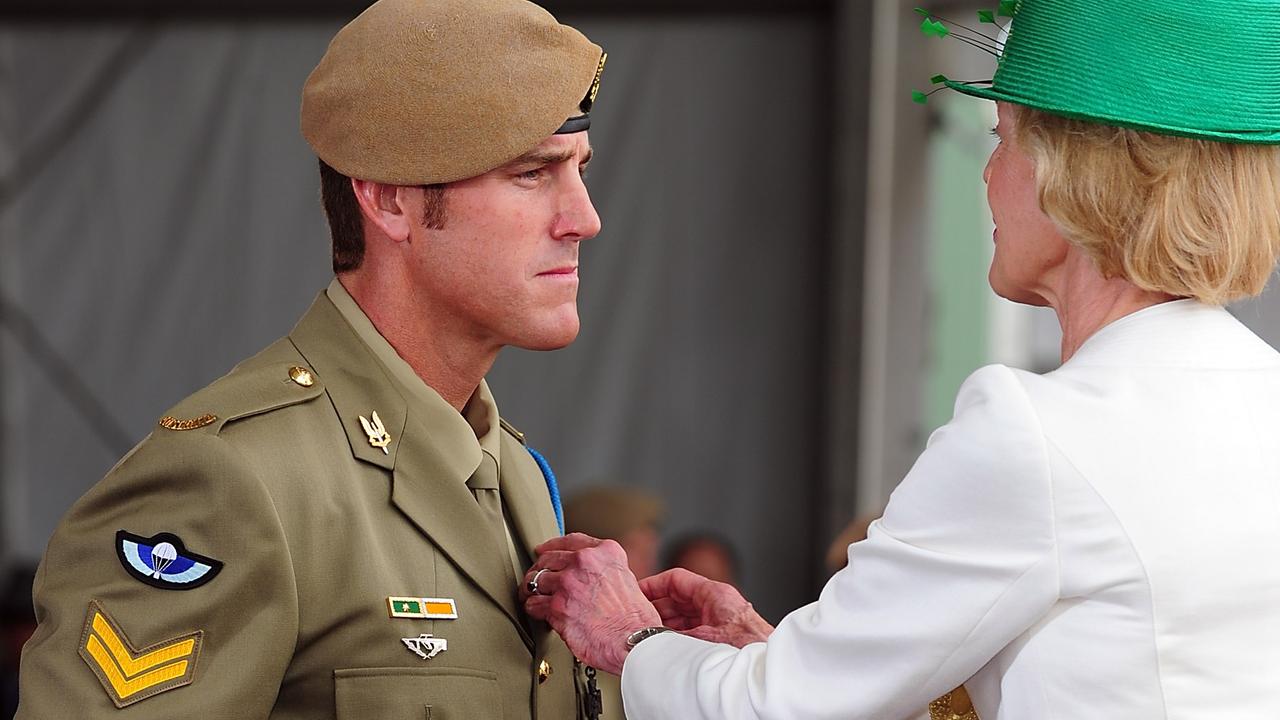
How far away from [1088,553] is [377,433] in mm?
796

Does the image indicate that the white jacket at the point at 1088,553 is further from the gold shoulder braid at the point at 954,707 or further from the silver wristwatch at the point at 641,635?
the silver wristwatch at the point at 641,635

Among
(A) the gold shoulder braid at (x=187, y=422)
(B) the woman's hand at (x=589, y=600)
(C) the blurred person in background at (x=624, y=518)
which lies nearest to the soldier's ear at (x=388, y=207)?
(A) the gold shoulder braid at (x=187, y=422)

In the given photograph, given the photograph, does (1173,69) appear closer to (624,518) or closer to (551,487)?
(551,487)

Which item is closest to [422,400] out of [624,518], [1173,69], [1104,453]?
[1104,453]

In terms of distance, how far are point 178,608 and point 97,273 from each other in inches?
175

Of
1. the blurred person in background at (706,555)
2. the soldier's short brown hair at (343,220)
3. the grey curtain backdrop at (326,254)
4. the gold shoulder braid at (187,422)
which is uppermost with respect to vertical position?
the soldier's short brown hair at (343,220)

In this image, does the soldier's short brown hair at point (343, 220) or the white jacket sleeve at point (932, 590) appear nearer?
the white jacket sleeve at point (932, 590)

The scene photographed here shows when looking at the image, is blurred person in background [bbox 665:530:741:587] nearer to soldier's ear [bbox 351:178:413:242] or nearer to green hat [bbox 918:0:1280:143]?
soldier's ear [bbox 351:178:413:242]

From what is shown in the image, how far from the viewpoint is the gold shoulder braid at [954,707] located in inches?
67.5

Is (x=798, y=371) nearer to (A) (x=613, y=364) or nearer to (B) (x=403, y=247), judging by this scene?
(A) (x=613, y=364)

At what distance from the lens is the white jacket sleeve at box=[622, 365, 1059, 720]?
5.06 feet

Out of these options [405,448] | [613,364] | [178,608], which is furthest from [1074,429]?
[613,364]

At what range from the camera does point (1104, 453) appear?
60.9 inches

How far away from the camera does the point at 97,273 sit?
18.9 feet
